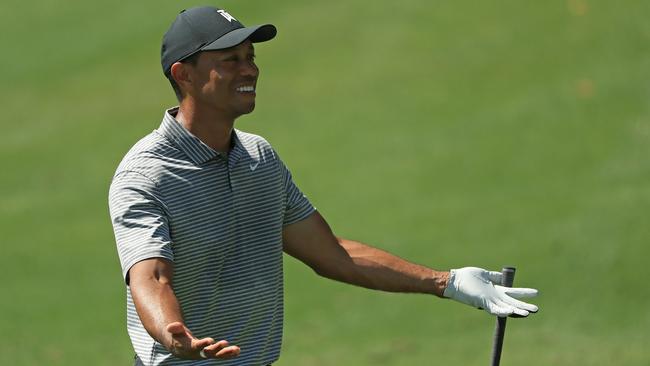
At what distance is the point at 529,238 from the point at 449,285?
31.6 feet

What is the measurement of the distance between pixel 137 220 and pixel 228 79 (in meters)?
0.68

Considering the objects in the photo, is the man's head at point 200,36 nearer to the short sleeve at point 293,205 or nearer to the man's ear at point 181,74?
the man's ear at point 181,74

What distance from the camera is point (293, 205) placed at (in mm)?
5691

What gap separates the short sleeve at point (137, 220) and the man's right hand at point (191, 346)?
50 centimetres

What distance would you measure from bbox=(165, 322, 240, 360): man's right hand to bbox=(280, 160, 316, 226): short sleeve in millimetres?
1319

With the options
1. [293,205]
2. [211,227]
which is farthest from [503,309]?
[211,227]

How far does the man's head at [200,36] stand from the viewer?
5.28 meters

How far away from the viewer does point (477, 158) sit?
17.3 meters

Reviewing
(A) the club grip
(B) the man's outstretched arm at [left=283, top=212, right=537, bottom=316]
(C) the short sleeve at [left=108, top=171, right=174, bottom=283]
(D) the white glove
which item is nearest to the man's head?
(C) the short sleeve at [left=108, top=171, right=174, bottom=283]

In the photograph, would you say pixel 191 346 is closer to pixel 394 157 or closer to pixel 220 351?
pixel 220 351

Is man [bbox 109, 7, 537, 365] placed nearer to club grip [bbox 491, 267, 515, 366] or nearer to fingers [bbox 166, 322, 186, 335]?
club grip [bbox 491, 267, 515, 366]

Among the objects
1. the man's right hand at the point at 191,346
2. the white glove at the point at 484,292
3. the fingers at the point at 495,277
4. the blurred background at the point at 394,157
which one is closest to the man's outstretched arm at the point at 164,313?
the man's right hand at the point at 191,346

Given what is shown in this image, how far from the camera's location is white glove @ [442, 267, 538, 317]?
559cm

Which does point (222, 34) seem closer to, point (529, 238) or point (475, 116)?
point (529, 238)
